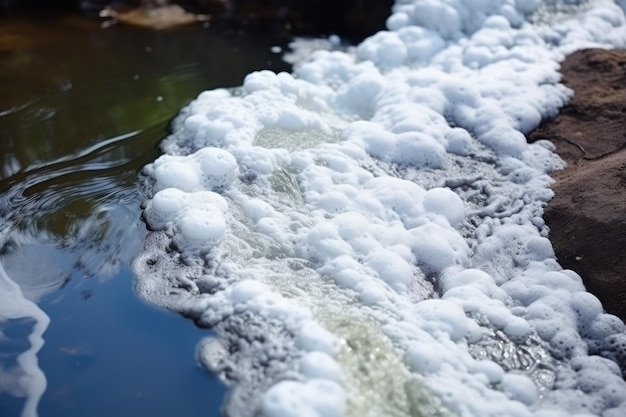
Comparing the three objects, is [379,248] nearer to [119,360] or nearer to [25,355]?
[119,360]

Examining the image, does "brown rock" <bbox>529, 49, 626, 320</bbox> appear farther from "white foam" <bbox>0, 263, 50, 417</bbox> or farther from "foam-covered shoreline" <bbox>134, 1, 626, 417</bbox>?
"white foam" <bbox>0, 263, 50, 417</bbox>

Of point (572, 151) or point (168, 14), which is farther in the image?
point (168, 14)

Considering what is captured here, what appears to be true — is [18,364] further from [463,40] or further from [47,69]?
[463,40]

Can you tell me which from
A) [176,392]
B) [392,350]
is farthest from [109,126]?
[392,350]

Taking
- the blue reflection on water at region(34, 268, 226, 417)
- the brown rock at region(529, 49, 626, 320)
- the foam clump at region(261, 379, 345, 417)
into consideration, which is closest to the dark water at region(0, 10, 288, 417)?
the blue reflection on water at region(34, 268, 226, 417)

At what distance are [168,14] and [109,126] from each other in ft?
4.76

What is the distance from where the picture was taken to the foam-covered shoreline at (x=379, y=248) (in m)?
1.74

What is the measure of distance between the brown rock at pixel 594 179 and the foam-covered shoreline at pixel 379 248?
63 mm

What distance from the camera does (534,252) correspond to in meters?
2.24

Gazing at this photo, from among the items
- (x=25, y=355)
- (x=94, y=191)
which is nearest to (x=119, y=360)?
(x=25, y=355)

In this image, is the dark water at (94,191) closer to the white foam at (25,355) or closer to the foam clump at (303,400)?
the white foam at (25,355)

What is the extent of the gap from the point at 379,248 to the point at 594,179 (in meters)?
0.86

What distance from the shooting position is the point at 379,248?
7.11 feet

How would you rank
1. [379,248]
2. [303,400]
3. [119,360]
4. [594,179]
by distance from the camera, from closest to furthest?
[303,400] < [119,360] < [379,248] < [594,179]
